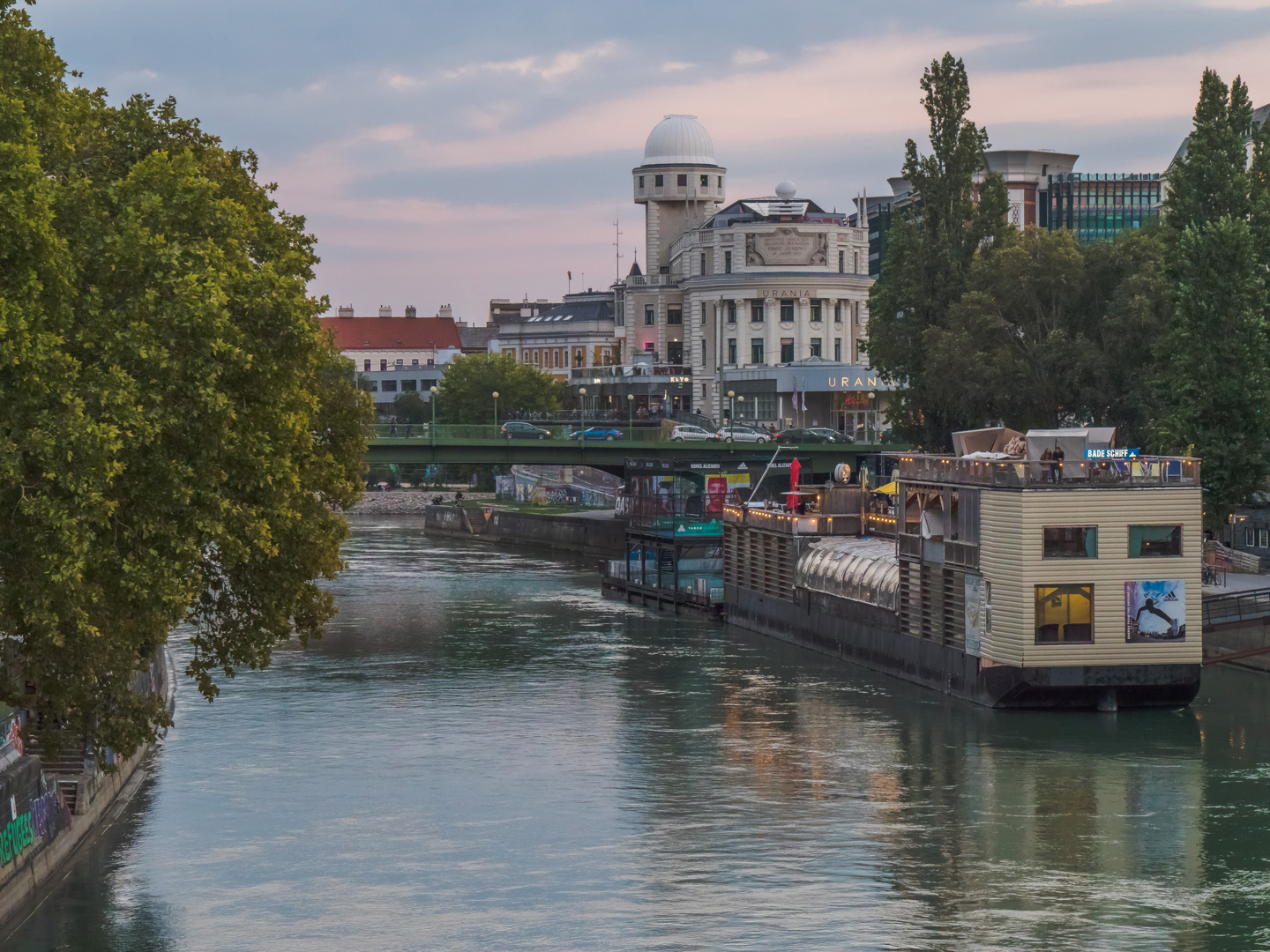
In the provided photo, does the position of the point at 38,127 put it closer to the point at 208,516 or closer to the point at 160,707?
the point at 208,516

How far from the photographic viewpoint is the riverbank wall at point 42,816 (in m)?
34.0

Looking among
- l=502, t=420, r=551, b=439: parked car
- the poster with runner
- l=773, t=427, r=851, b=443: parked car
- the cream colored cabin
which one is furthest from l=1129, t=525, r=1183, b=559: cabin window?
l=502, t=420, r=551, b=439: parked car

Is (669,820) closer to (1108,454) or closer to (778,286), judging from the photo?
(1108,454)

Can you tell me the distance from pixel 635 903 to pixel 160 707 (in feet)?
35.5

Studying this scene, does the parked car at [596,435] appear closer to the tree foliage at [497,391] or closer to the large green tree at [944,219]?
the large green tree at [944,219]

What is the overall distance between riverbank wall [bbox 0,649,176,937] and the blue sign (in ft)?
95.3

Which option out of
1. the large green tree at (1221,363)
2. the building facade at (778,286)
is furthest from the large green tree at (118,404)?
the building facade at (778,286)

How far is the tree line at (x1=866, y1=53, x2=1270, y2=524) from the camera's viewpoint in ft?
238

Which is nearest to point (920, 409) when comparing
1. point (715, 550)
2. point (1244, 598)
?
point (715, 550)

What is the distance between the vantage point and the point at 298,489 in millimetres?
43312

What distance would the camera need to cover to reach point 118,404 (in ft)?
113

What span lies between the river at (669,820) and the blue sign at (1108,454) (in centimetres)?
775

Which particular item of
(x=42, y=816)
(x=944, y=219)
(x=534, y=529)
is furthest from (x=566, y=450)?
(x=42, y=816)

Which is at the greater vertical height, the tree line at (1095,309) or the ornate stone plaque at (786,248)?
the ornate stone plaque at (786,248)
